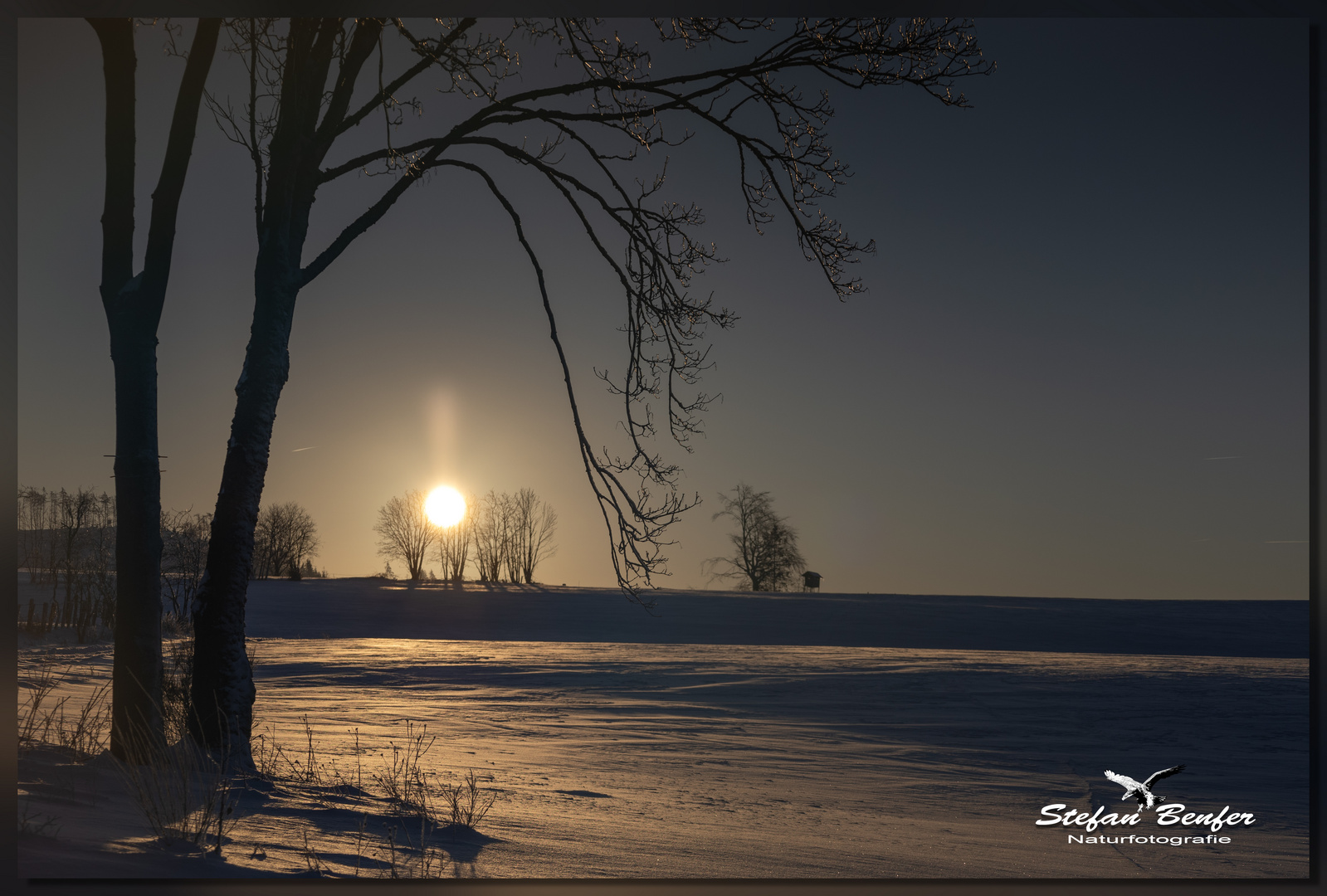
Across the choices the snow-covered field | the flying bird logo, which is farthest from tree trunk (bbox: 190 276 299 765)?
the flying bird logo

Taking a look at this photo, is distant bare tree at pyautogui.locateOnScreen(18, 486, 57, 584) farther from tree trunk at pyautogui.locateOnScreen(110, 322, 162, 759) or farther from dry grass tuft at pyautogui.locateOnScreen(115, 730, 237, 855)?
dry grass tuft at pyautogui.locateOnScreen(115, 730, 237, 855)

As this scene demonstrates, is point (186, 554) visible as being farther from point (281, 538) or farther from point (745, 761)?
point (281, 538)

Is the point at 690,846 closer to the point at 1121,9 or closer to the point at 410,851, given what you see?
the point at 410,851

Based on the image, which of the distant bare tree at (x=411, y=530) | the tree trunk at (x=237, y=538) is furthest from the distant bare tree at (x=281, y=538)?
the tree trunk at (x=237, y=538)

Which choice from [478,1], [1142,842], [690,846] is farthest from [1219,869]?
[478,1]

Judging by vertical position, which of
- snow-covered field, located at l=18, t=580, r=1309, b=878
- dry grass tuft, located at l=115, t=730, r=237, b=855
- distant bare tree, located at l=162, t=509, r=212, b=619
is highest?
distant bare tree, located at l=162, t=509, r=212, b=619

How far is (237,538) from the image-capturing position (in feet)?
19.7

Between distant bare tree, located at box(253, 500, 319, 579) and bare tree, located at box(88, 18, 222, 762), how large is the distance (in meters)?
22.9

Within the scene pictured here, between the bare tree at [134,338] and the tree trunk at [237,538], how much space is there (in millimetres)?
308

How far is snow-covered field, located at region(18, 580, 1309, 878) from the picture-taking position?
13.6 ft

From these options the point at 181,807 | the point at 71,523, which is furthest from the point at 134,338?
the point at 71,523

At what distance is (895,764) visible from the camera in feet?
23.0

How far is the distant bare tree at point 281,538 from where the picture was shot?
2830 cm

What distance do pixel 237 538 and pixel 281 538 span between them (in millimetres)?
25400
